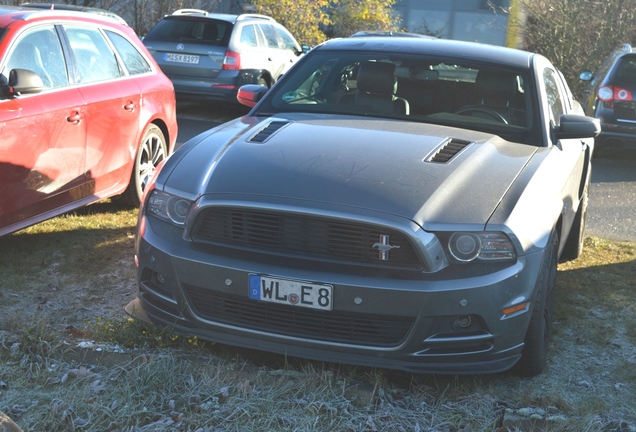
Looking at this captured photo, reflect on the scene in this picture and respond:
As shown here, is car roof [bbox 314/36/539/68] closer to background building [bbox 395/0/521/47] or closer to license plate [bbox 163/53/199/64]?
license plate [bbox 163/53/199/64]

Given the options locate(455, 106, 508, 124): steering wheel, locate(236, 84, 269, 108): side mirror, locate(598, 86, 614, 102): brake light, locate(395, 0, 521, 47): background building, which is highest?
locate(455, 106, 508, 124): steering wheel

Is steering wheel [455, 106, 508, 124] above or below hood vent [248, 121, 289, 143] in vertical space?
below

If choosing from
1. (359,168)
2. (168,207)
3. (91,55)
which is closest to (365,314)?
(359,168)

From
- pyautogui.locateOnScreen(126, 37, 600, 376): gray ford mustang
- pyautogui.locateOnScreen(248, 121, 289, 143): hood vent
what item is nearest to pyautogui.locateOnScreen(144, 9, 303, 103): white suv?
pyautogui.locateOnScreen(248, 121, 289, 143): hood vent

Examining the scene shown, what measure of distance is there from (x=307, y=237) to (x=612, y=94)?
8721 mm

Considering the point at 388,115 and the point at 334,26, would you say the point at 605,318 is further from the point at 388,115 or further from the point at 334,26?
the point at 334,26

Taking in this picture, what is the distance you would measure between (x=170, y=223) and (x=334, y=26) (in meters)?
22.3

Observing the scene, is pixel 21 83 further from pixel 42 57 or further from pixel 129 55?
pixel 129 55

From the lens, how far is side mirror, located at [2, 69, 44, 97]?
571 cm

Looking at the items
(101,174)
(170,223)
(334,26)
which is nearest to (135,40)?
(101,174)

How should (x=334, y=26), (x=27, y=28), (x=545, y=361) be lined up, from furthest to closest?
1. (x=334, y=26)
2. (x=27, y=28)
3. (x=545, y=361)

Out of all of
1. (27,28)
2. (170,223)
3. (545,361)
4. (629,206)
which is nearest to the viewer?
(170,223)

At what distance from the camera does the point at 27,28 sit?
6.26 metres

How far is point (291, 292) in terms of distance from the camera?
405cm
